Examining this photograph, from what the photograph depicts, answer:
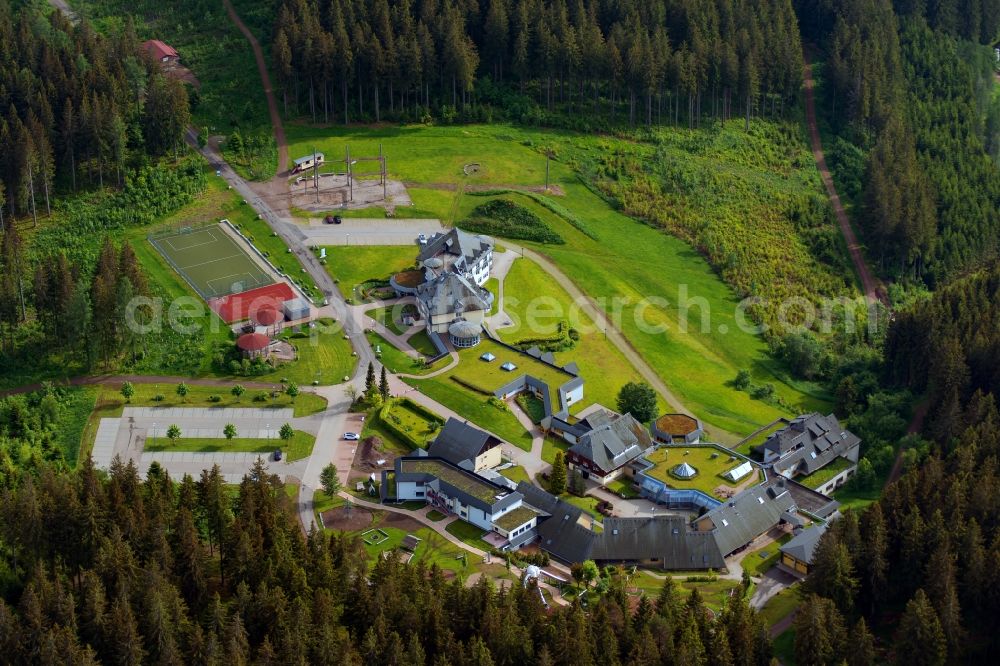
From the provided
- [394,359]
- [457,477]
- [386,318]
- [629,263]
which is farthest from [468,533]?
[629,263]

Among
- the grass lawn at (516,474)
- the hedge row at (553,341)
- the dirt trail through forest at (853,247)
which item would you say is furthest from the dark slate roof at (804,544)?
the dirt trail through forest at (853,247)

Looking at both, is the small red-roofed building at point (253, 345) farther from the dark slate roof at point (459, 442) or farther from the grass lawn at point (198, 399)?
the dark slate roof at point (459, 442)

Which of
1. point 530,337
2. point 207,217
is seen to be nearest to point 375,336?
point 530,337

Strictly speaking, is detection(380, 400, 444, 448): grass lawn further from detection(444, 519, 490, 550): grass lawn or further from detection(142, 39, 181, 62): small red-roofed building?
detection(142, 39, 181, 62): small red-roofed building

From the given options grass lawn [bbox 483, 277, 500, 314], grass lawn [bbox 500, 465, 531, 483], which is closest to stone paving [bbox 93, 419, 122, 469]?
grass lawn [bbox 500, 465, 531, 483]

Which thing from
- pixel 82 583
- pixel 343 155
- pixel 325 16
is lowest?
pixel 82 583

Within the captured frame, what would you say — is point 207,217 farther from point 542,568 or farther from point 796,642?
point 796,642

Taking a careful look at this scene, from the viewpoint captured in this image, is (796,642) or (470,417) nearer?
(796,642)
